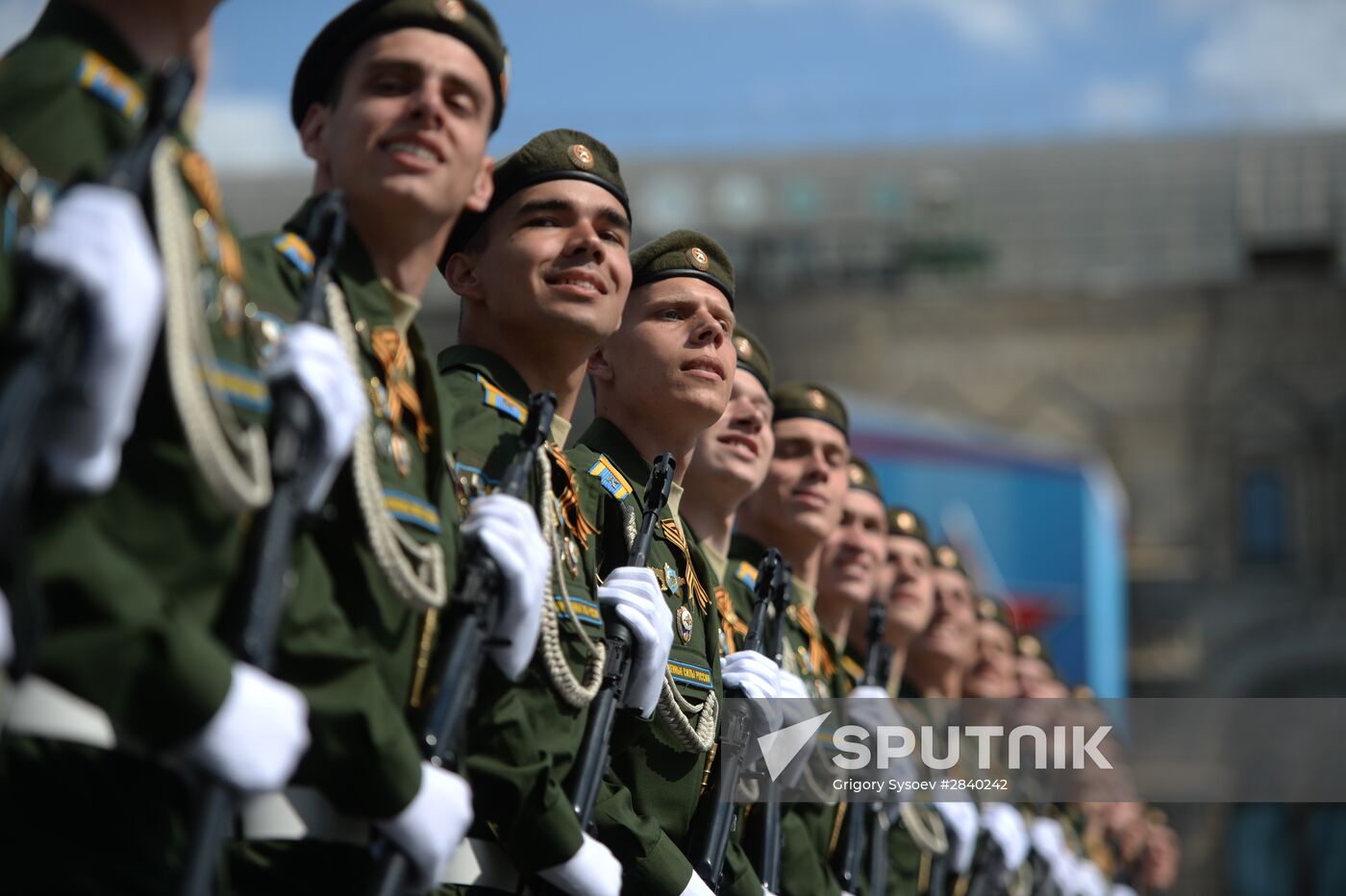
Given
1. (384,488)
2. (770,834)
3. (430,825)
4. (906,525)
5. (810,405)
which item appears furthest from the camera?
(906,525)

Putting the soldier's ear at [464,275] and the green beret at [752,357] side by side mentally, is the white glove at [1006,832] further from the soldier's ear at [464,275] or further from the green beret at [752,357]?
the soldier's ear at [464,275]

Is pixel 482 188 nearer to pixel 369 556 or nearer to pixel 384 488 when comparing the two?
pixel 384 488

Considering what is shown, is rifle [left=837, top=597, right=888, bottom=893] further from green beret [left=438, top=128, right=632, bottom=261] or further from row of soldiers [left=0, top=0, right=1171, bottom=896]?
green beret [left=438, top=128, right=632, bottom=261]

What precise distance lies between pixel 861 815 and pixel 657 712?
1.93 metres

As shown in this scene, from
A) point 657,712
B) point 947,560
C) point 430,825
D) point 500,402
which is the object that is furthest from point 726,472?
point 947,560

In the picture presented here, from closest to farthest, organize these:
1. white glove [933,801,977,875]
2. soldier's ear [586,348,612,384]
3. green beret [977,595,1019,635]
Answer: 1. soldier's ear [586,348,612,384]
2. white glove [933,801,977,875]
3. green beret [977,595,1019,635]

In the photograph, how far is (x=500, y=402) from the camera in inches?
155

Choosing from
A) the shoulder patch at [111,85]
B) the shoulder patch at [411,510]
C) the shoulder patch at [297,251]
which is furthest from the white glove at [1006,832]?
the shoulder patch at [111,85]

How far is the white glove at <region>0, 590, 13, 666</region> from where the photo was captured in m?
2.27

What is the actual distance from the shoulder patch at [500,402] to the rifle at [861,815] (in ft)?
8.15

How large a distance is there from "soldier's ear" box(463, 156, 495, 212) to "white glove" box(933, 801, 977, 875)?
14.2ft

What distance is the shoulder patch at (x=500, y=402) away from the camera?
3922 mm

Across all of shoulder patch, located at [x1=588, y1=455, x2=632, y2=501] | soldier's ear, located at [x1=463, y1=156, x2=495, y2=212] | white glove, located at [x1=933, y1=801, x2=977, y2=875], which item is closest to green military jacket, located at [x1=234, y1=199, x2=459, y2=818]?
soldier's ear, located at [x1=463, y1=156, x2=495, y2=212]

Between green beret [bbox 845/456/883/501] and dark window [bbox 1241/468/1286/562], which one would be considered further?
dark window [bbox 1241/468/1286/562]
